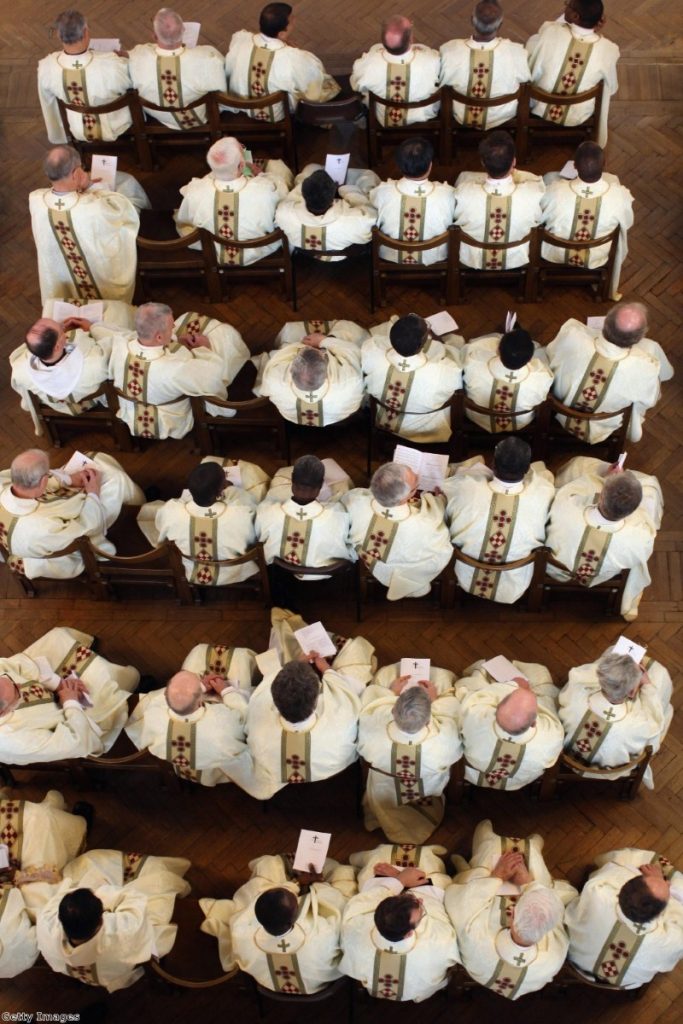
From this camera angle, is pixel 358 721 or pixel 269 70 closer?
pixel 358 721

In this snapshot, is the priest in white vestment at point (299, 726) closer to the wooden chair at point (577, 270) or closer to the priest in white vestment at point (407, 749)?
the priest in white vestment at point (407, 749)

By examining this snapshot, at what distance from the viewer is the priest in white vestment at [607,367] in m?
6.43

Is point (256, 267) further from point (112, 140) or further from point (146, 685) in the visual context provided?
point (146, 685)

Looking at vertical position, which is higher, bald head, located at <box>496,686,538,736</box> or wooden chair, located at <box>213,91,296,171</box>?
wooden chair, located at <box>213,91,296,171</box>

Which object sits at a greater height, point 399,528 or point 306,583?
point 399,528

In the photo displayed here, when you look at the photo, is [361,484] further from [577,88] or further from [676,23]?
[676,23]

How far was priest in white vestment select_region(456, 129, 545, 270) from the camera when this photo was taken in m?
6.92

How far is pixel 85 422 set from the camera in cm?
728

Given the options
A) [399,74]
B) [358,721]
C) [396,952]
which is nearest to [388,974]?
[396,952]

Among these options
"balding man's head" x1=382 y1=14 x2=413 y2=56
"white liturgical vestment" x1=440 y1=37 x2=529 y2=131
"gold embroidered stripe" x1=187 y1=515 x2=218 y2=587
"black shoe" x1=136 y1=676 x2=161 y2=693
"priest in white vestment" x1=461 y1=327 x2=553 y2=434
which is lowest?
"black shoe" x1=136 y1=676 x2=161 y2=693

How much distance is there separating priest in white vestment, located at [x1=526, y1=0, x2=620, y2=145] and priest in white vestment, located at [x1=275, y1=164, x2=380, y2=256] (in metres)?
1.44

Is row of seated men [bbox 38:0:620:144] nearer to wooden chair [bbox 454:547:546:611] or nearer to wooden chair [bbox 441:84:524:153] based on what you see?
wooden chair [bbox 441:84:524:153]

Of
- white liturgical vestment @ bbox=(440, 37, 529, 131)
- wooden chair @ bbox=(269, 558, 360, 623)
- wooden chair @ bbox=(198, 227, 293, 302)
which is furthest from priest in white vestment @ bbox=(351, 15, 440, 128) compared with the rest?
wooden chair @ bbox=(269, 558, 360, 623)

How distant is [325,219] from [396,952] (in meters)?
4.01
